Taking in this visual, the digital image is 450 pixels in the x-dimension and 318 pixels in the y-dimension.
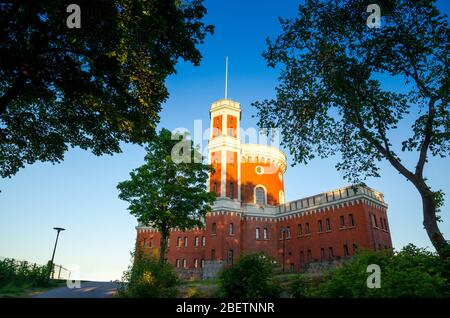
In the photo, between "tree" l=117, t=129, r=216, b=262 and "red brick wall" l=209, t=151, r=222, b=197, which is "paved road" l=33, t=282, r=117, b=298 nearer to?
"tree" l=117, t=129, r=216, b=262

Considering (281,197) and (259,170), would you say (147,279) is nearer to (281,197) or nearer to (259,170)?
(259,170)

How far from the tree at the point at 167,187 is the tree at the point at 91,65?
20.8ft

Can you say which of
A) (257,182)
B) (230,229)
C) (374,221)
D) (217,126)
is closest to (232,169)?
(257,182)

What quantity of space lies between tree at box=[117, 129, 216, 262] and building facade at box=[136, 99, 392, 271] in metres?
11.9

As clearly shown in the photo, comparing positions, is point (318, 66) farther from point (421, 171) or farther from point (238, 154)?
point (238, 154)

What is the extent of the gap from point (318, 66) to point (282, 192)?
30588 millimetres

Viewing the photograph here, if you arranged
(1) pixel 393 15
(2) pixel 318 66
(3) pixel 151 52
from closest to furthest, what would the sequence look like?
(3) pixel 151 52
(1) pixel 393 15
(2) pixel 318 66

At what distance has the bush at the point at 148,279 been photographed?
13375 mm

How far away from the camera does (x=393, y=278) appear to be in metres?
6.47

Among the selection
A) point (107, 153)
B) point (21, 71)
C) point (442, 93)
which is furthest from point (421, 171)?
point (21, 71)

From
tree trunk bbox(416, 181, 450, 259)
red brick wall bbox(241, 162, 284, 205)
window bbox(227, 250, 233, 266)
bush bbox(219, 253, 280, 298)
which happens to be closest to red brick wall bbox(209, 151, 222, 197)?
red brick wall bbox(241, 162, 284, 205)

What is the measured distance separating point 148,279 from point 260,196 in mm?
28922

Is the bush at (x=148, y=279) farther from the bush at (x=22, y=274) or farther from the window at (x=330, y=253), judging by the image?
the window at (x=330, y=253)

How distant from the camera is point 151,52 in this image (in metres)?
11.5
